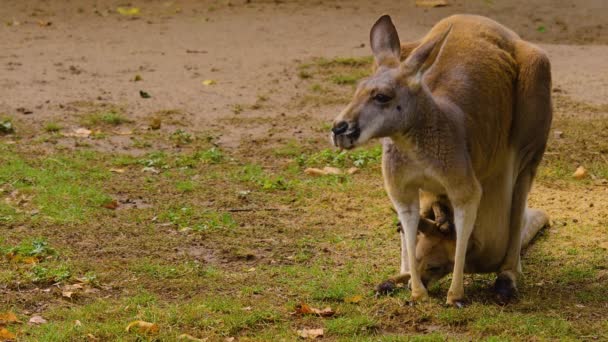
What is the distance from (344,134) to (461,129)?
794 mm

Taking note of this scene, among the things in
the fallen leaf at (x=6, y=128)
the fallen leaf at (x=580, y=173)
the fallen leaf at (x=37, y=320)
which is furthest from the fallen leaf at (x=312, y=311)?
the fallen leaf at (x=6, y=128)

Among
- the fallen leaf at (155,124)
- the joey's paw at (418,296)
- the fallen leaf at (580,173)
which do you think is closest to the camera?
the joey's paw at (418,296)

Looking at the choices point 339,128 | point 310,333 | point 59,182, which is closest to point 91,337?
point 310,333

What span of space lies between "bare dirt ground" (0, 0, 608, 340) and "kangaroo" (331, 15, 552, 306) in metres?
0.33

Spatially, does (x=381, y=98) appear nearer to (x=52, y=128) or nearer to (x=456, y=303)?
(x=456, y=303)

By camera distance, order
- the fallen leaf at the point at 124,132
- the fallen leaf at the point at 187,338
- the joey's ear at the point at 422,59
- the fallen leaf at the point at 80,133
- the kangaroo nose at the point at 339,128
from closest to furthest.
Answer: the kangaroo nose at the point at 339,128
the fallen leaf at the point at 187,338
the joey's ear at the point at 422,59
the fallen leaf at the point at 80,133
the fallen leaf at the point at 124,132

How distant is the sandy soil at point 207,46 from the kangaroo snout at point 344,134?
4.52m

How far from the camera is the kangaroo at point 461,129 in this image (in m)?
5.13

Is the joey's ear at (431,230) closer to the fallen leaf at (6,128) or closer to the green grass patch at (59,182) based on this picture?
the green grass patch at (59,182)

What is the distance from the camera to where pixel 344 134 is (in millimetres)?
4898

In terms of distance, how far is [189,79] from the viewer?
10992 mm

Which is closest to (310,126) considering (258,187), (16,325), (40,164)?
(258,187)

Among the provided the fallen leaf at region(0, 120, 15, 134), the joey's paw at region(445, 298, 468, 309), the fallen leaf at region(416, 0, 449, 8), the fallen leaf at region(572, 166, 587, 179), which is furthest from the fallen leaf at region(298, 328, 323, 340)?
the fallen leaf at region(416, 0, 449, 8)

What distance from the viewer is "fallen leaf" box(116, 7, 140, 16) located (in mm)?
14023
